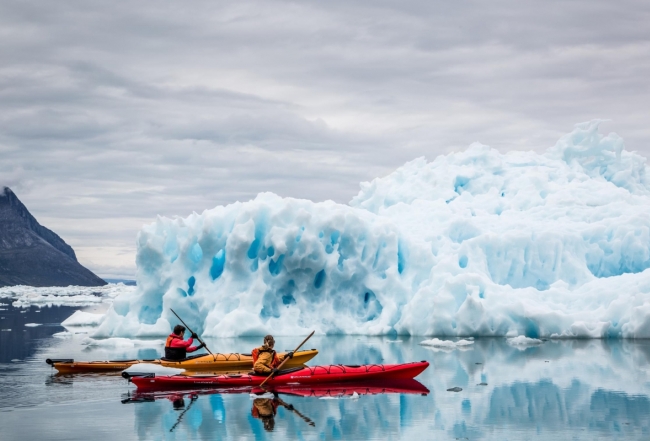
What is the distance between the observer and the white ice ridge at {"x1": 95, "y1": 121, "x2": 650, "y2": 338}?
20.7 m

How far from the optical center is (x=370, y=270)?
22562 millimetres

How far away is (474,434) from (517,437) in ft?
1.49

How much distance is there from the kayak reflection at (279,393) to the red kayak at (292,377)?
11 cm

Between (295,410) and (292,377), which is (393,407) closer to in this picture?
(295,410)

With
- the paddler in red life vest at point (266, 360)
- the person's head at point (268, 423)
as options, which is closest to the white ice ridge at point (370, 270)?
the paddler in red life vest at point (266, 360)

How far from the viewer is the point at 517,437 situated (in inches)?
336

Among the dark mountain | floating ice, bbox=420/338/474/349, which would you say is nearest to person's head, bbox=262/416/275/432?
floating ice, bbox=420/338/474/349

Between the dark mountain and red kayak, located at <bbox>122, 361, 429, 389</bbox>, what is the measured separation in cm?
10523

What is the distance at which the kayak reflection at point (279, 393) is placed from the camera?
10.6 m

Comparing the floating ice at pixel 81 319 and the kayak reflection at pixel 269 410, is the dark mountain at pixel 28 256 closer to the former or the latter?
the floating ice at pixel 81 319

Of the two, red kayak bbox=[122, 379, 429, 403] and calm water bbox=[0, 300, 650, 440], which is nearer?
calm water bbox=[0, 300, 650, 440]

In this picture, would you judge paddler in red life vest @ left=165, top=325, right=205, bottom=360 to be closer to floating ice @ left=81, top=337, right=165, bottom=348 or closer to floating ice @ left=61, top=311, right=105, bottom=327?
floating ice @ left=81, top=337, right=165, bottom=348

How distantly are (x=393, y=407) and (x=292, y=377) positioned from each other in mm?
2515

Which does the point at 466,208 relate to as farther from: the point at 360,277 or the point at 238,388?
the point at 238,388
